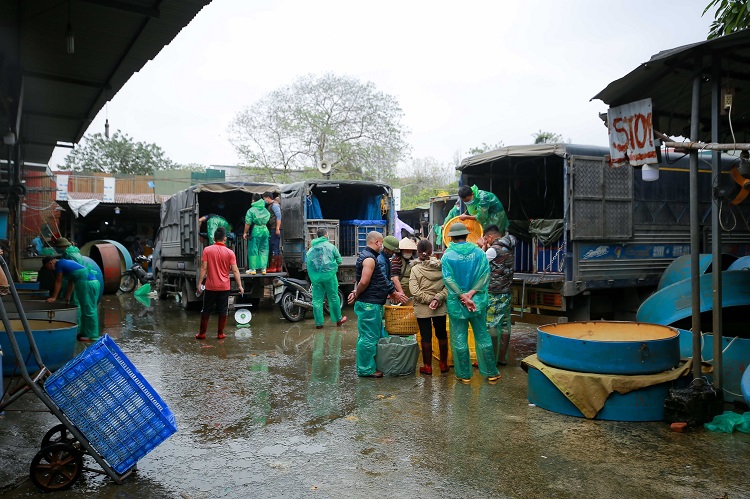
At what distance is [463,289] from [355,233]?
7.39 m

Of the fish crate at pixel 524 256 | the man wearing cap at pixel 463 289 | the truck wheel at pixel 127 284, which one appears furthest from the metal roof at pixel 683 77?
the truck wheel at pixel 127 284

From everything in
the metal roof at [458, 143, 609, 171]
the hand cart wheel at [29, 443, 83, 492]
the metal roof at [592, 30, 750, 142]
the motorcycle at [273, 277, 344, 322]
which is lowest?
the hand cart wheel at [29, 443, 83, 492]

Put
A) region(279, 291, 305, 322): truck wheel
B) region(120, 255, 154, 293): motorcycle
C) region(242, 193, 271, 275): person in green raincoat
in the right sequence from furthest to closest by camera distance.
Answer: region(120, 255, 154, 293): motorcycle → region(242, 193, 271, 275): person in green raincoat → region(279, 291, 305, 322): truck wheel

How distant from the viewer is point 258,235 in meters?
12.0

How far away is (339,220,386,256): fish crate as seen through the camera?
44.2 feet

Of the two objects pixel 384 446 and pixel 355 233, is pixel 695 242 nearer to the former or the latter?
pixel 384 446

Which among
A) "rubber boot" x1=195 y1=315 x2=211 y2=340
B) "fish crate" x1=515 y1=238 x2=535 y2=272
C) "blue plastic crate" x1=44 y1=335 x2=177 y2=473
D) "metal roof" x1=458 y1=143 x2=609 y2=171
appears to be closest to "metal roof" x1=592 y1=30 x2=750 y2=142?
"metal roof" x1=458 y1=143 x2=609 y2=171

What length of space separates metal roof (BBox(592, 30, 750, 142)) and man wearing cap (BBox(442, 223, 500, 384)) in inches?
76.8

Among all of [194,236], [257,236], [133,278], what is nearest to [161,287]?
[133,278]

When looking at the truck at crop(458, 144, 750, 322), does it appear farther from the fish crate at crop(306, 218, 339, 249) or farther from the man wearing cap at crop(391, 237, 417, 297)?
the fish crate at crop(306, 218, 339, 249)

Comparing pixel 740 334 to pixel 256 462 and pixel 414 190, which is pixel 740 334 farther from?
pixel 414 190

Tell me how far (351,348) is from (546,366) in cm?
358

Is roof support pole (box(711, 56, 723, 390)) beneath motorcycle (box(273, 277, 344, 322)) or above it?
above

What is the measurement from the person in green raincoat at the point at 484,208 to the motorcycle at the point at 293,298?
4056 mm
